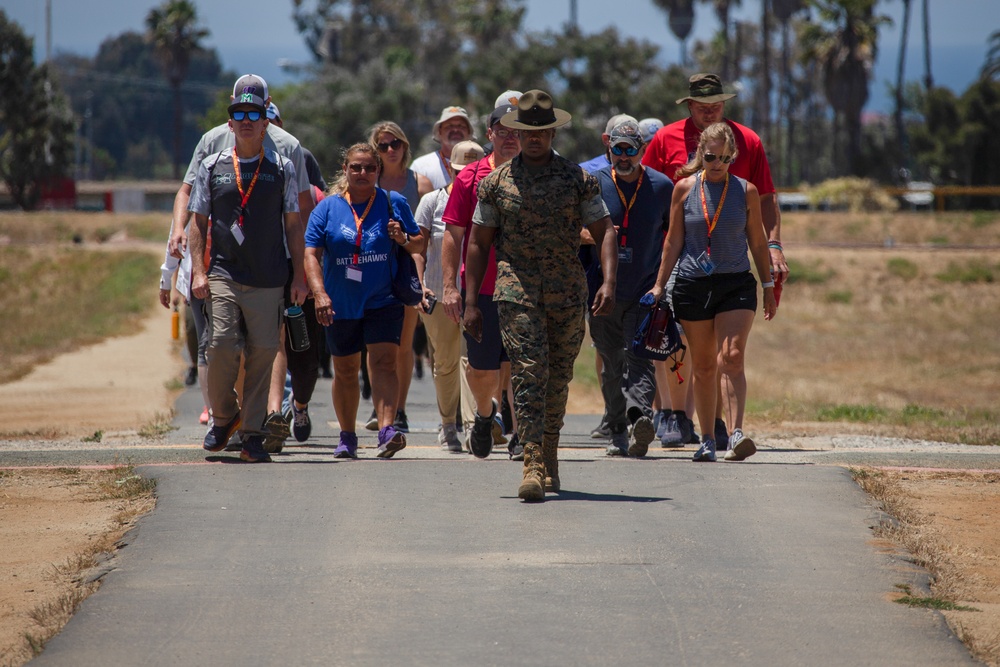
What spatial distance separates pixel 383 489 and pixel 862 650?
318 centimetres

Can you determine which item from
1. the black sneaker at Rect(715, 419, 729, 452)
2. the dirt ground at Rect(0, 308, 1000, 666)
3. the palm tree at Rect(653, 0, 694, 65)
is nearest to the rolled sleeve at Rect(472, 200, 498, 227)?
the dirt ground at Rect(0, 308, 1000, 666)

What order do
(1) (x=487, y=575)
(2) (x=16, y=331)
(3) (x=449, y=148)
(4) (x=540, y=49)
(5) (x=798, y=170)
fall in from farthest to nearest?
(5) (x=798, y=170) → (4) (x=540, y=49) → (2) (x=16, y=331) → (3) (x=449, y=148) → (1) (x=487, y=575)

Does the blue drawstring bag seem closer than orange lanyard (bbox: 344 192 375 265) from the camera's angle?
No

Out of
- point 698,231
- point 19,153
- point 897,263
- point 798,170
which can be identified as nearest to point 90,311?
point 897,263

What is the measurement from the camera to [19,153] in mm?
74500

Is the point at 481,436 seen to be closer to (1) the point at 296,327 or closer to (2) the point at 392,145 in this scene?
(1) the point at 296,327

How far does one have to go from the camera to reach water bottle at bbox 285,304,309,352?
859 cm

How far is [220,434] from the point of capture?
28.5ft

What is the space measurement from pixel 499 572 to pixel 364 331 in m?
3.02

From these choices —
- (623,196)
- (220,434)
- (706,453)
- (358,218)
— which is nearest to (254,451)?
(220,434)

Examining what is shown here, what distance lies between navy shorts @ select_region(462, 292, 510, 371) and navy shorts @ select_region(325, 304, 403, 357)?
19.4 inches

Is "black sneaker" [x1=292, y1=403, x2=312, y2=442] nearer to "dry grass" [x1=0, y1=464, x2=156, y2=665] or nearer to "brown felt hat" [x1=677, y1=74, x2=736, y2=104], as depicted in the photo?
"dry grass" [x1=0, y1=464, x2=156, y2=665]

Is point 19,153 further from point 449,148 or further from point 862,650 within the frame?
point 862,650

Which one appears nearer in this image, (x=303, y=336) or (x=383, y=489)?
(x=383, y=489)
